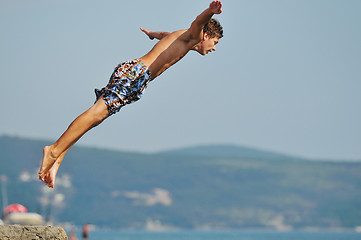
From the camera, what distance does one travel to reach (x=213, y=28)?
9.06 metres

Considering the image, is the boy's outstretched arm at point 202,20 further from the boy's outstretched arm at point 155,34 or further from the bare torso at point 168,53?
the boy's outstretched arm at point 155,34

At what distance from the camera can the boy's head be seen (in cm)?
904

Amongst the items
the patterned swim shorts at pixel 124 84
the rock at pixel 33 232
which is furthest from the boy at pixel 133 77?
the rock at pixel 33 232

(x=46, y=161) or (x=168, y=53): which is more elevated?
(x=168, y=53)

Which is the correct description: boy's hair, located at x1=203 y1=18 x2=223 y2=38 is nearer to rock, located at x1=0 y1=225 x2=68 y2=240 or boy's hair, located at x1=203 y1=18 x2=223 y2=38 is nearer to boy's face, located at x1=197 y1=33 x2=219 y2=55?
boy's face, located at x1=197 y1=33 x2=219 y2=55

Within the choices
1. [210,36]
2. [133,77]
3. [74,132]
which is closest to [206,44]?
[210,36]

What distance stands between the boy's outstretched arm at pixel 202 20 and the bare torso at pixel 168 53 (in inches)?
3.9

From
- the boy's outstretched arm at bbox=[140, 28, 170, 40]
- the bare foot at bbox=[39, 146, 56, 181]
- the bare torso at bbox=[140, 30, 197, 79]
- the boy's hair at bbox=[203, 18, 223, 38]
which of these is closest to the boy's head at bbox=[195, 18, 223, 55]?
the boy's hair at bbox=[203, 18, 223, 38]

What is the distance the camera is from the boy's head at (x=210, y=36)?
9039 millimetres

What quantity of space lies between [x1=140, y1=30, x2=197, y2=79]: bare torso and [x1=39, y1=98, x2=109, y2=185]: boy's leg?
Result: 75 centimetres

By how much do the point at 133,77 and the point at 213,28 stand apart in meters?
1.16

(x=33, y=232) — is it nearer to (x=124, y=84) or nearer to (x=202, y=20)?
(x=124, y=84)

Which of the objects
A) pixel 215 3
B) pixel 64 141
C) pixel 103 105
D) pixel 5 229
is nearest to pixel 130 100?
pixel 103 105

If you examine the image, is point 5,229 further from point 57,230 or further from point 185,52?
point 185,52
